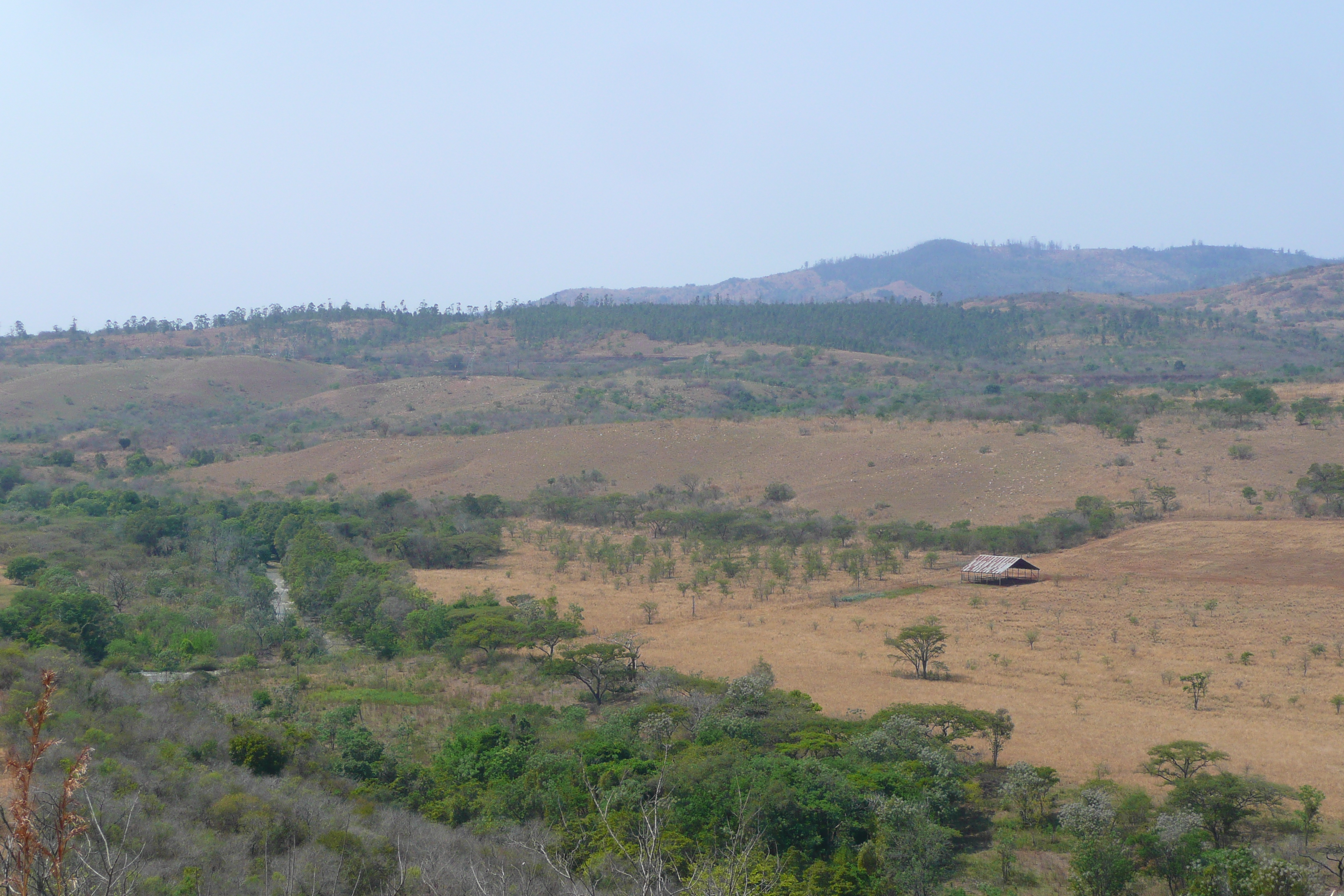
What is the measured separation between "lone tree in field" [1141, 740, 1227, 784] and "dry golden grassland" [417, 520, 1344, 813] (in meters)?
0.66

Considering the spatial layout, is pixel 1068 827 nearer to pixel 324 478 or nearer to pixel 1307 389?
pixel 324 478

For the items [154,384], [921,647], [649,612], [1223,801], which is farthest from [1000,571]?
[154,384]

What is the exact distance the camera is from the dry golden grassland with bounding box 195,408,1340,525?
4544 centimetres

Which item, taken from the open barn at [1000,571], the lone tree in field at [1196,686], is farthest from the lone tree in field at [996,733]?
the open barn at [1000,571]

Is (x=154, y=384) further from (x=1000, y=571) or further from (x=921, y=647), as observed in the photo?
(x=921, y=647)

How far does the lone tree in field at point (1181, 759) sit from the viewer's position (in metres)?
15.9

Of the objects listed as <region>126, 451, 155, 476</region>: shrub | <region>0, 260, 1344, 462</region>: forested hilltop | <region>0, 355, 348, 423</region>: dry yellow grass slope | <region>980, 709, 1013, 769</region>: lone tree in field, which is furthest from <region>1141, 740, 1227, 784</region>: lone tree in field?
<region>0, 355, 348, 423</region>: dry yellow grass slope

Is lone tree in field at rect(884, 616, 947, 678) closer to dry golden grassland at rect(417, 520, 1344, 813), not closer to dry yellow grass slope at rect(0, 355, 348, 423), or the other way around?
dry golden grassland at rect(417, 520, 1344, 813)

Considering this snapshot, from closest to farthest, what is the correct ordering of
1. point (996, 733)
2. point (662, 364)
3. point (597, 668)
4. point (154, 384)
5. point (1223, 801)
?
1. point (1223, 801)
2. point (996, 733)
3. point (597, 668)
4. point (154, 384)
5. point (662, 364)

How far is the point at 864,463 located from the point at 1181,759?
120ft

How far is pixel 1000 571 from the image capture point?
33.4 metres

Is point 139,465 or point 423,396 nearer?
point 139,465

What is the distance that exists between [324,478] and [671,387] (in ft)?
104

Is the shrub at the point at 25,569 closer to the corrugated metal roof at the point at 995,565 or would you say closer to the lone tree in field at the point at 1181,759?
the corrugated metal roof at the point at 995,565
